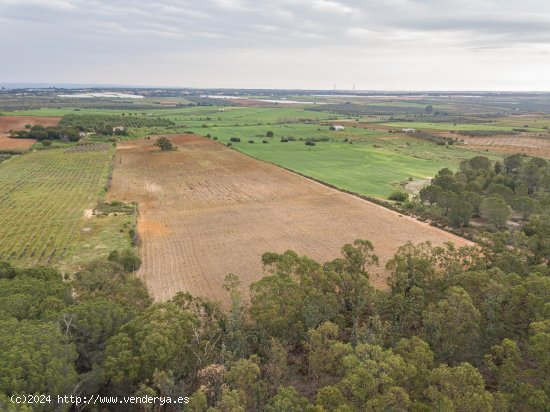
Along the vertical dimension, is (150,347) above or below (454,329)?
above

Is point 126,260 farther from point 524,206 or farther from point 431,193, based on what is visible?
point 524,206

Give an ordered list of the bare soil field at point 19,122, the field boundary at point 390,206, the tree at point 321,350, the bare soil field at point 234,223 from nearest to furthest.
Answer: the tree at point 321,350 → the bare soil field at point 234,223 → the field boundary at point 390,206 → the bare soil field at point 19,122

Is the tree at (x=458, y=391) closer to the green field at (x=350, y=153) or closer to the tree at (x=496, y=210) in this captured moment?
the tree at (x=496, y=210)

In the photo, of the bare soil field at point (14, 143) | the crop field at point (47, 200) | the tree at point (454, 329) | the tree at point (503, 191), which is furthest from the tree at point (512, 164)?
the bare soil field at point (14, 143)

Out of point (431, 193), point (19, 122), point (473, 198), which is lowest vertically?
point (431, 193)

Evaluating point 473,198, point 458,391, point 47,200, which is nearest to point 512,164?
point 473,198

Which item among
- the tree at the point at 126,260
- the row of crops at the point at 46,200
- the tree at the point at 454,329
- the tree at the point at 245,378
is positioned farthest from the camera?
the row of crops at the point at 46,200

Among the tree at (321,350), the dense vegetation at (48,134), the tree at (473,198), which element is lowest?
the tree at (321,350)
